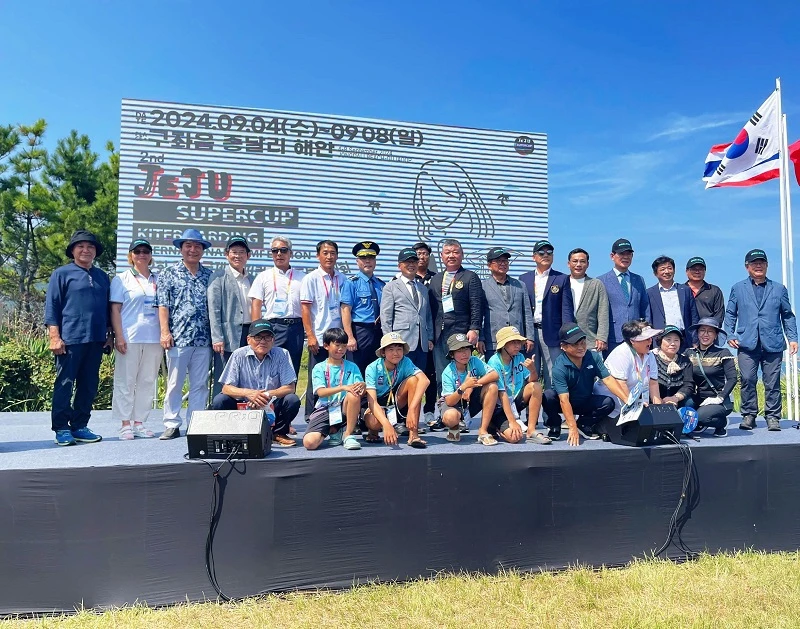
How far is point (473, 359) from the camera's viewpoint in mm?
4316

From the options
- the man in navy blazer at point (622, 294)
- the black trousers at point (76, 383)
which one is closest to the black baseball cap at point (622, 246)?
the man in navy blazer at point (622, 294)

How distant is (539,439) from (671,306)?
2.32 m

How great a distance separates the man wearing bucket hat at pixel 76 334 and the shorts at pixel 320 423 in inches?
62.5

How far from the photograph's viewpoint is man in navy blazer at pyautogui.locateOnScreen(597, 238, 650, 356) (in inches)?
203

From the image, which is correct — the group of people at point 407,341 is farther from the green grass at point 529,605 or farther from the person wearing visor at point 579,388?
the green grass at point 529,605

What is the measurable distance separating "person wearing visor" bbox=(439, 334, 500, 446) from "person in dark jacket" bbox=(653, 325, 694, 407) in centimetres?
158

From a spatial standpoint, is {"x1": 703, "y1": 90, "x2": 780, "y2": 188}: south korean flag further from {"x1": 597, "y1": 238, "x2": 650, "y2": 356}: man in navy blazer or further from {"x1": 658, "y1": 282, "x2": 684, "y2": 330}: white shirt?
{"x1": 597, "y1": 238, "x2": 650, "y2": 356}: man in navy blazer

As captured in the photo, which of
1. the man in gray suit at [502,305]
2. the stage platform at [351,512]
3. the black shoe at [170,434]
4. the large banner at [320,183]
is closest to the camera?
the stage platform at [351,512]

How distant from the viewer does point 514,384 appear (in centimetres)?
421

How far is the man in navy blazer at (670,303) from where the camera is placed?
527cm

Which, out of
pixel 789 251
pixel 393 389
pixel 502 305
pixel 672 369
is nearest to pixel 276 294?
pixel 393 389

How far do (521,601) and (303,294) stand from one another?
271 cm

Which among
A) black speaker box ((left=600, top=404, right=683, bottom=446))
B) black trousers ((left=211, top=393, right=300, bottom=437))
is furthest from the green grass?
black trousers ((left=211, top=393, right=300, bottom=437))

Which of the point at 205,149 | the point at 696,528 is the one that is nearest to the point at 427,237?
the point at 205,149
